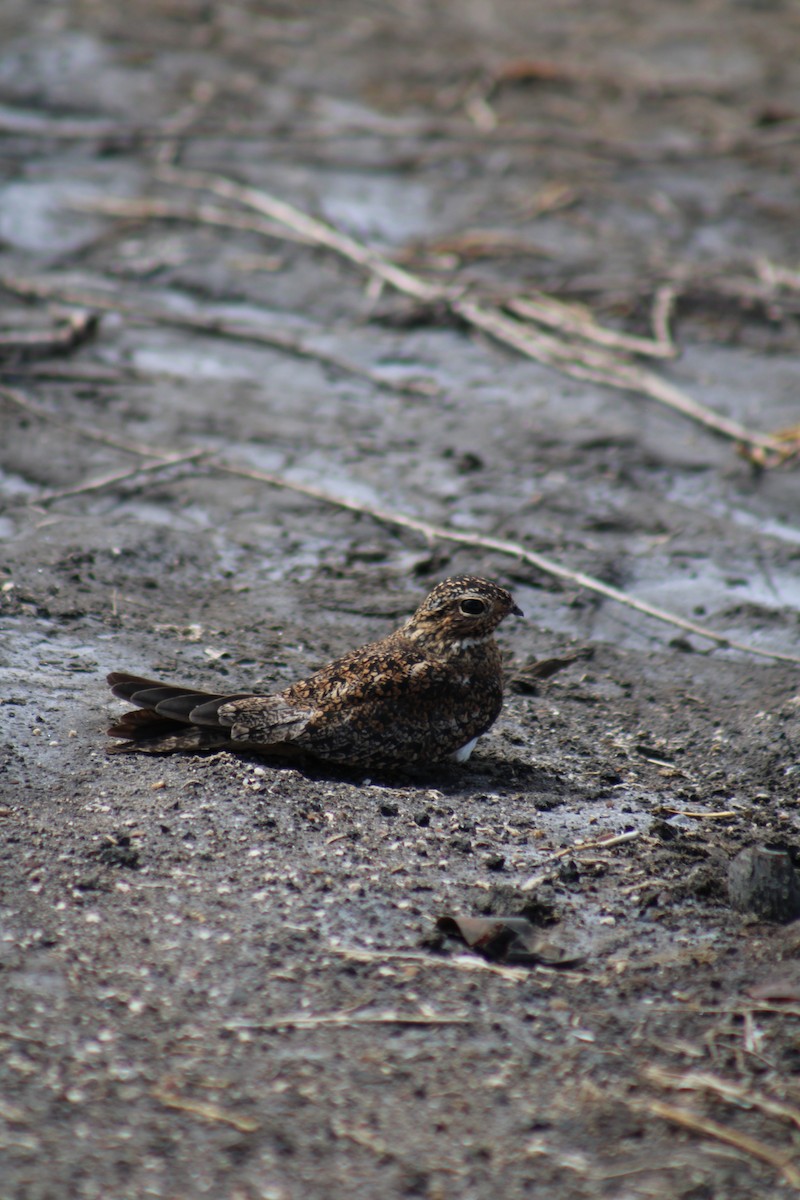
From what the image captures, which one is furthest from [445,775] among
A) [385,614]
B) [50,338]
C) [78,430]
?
[50,338]

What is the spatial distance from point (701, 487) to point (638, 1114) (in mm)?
4064

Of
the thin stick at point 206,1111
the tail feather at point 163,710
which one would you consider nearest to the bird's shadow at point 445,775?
the tail feather at point 163,710

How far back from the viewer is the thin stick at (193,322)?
7.14m

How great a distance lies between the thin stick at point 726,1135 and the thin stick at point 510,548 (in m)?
2.51

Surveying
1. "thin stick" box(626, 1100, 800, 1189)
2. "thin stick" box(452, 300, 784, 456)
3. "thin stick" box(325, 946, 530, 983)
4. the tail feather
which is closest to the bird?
the tail feather

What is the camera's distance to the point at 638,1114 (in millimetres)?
2504

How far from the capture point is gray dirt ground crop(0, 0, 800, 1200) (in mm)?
2523

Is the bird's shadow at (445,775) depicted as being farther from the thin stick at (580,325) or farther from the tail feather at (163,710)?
the thin stick at (580,325)

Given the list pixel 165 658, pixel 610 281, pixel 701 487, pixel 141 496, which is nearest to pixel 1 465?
pixel 141 496

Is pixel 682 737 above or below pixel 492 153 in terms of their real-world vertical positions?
below

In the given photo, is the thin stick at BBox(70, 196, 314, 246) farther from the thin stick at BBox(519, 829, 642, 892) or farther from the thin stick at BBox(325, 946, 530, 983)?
the thin stick at BBox(325, 946, 530, 983)

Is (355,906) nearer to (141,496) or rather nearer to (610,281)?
(141,496)

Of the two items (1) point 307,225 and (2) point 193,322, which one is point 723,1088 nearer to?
(2) point 193,322

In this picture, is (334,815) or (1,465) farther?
(1,465)
